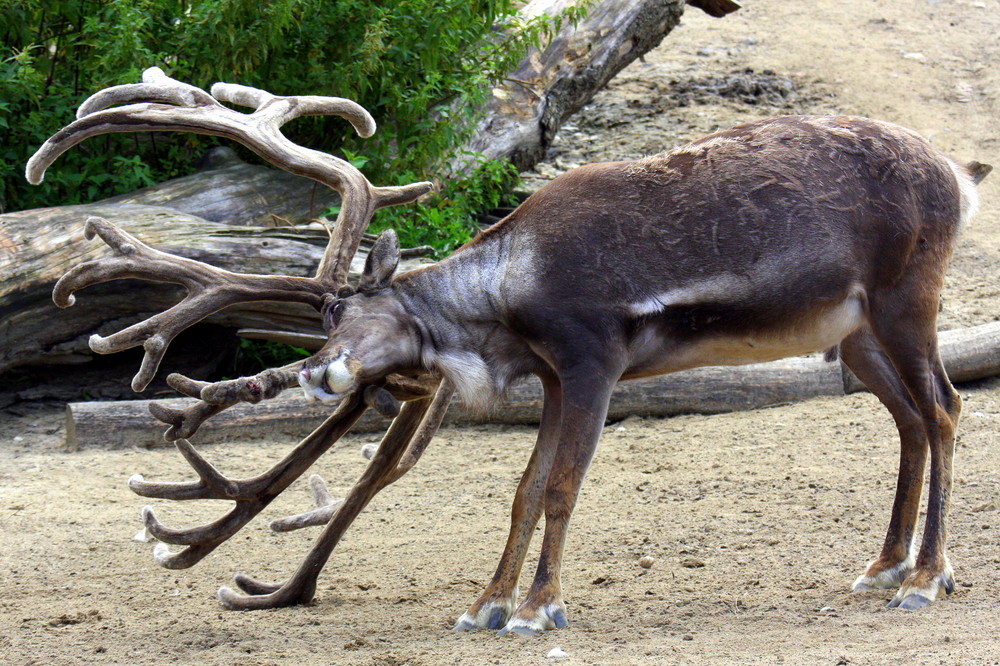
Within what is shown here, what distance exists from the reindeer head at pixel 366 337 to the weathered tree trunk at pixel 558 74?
15.4ft

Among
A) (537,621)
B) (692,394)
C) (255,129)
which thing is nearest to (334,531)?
(537,621)

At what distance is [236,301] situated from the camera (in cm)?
469

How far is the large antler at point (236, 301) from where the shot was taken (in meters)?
4.46

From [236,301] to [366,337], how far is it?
60 centimetres

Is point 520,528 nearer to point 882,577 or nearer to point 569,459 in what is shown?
point 569,459

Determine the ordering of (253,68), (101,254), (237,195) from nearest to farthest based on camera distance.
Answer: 1. (101,254)
2. (253,68)
3. (237,195)

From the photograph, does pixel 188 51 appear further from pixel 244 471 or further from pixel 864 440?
pixel 864 440

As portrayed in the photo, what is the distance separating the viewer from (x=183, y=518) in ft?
19.7

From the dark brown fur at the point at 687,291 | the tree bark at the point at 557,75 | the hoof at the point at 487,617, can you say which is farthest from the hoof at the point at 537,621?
the tree bark at the point at 557,75

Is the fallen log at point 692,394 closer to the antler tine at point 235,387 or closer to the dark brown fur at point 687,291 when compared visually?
the dark brown fur at point 687,291

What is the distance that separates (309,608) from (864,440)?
350 cm

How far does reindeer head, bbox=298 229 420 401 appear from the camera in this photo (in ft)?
14.5

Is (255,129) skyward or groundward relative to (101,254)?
skyward

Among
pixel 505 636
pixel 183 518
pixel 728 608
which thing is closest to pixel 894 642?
pixel 728 608
